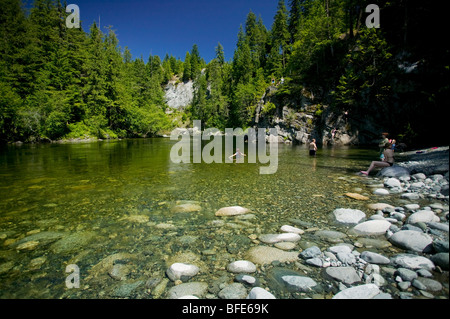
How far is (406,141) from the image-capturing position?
68.6 ft

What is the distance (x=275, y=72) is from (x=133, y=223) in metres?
63.5

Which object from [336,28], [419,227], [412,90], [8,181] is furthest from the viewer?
[336,28]

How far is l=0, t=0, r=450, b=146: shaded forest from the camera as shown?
21.0 meters

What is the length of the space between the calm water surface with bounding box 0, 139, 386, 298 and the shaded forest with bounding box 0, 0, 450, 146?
9211 millimetres

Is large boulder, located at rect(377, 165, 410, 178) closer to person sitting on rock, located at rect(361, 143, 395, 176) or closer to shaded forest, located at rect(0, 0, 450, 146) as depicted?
person sitting on rock, located at rect(361, 143, 395, 176)

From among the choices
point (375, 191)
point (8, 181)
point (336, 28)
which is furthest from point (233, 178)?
point (336, 28)

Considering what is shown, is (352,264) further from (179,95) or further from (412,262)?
(179,95)

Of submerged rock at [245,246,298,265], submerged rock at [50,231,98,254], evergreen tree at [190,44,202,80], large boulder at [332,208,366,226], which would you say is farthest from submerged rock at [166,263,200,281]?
Answer: evergreen tree at [190,44,202,80]

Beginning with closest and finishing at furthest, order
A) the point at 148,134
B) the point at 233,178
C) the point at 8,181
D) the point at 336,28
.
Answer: the point at 8,181 < the point at 233,178 < the point at 336,28 < the point at 148,134

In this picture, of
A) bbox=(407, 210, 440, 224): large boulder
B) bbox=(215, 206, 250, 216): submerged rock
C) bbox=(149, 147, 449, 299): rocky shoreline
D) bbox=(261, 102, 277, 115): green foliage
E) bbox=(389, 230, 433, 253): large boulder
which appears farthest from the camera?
bbox=(261, 102, 277, 115): green foliage

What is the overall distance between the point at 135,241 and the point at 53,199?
16.1ft
